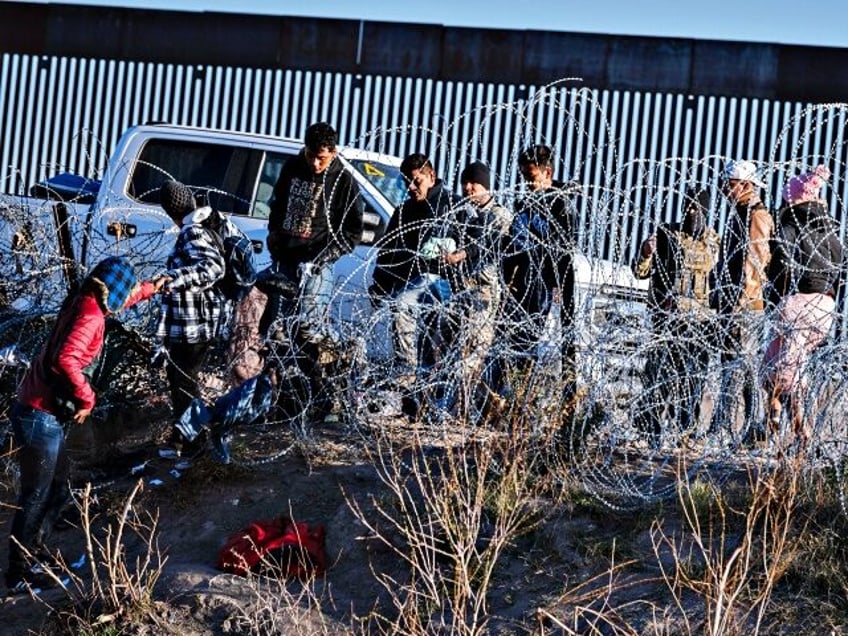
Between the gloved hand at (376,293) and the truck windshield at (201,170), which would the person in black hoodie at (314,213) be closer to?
the gloved hand at (376,293)

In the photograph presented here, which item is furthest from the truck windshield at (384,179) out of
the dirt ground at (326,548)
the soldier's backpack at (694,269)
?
the soldier's backpack at (694,269)

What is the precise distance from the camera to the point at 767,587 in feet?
22.4

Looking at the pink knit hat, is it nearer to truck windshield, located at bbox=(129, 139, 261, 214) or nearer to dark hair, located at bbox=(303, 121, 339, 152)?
dark hair, located at bbox=(303, 121, 339, 152)

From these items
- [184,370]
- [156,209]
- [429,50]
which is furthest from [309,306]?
[429,50]

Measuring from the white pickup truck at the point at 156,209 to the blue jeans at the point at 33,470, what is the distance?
64.0 inches

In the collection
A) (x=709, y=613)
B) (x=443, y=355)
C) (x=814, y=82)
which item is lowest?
(x=709, y=613)

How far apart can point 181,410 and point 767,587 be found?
13.2ft

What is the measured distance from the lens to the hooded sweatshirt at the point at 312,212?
391 inches

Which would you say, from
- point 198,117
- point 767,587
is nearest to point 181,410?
point 767,587

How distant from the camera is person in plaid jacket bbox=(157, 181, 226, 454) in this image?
9492 millimetres

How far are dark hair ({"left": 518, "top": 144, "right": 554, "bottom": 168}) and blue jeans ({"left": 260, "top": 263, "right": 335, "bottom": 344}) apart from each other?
4.03ft

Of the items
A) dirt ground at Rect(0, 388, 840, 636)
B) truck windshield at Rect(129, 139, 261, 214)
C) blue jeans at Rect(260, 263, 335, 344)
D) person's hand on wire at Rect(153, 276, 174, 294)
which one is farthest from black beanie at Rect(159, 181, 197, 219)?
truck windshield at Rect(129, 139, 261, 214)

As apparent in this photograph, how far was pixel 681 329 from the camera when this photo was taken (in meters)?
8.71

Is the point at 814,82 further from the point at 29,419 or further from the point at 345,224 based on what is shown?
the point at 29,419
